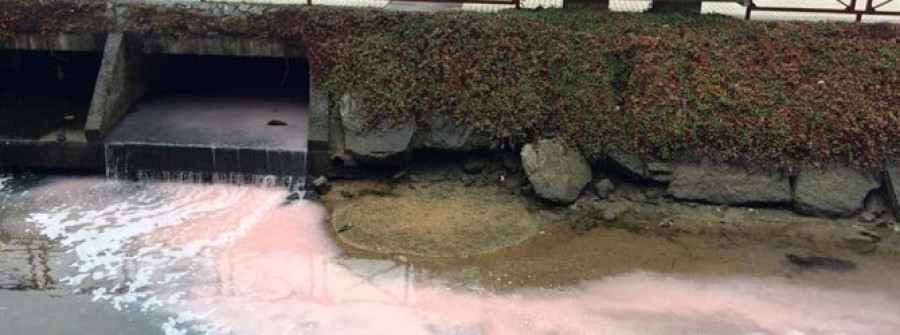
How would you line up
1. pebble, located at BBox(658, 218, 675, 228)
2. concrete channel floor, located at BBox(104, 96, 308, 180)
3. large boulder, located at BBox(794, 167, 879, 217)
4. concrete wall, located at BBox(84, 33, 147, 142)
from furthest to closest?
concrete wall, located at BBox(84, 33, 147, 142)
concrete channel floor, located at BBox(104, 96, 308, 180)
large boulder, located at BBox(794, 167, 879, 217)
pebble, located at BBox(658, 218, 675, 228)

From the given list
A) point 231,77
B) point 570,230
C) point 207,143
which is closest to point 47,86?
point 231,77

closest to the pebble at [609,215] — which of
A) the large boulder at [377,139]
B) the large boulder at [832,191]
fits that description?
the large boulder at [832,191]

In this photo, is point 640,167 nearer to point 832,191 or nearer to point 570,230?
point 570,230

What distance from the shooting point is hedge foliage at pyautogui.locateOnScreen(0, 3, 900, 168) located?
32.9 feet

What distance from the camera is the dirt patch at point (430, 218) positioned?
9047 millimetres

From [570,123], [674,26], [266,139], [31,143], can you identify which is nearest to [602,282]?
[570,123]

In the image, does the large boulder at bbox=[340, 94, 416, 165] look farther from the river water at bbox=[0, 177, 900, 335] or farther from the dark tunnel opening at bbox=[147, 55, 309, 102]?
the dark tunnel opening at bbox=[147, 55, 309, 102]

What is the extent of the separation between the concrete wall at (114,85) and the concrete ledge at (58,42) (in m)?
0.30

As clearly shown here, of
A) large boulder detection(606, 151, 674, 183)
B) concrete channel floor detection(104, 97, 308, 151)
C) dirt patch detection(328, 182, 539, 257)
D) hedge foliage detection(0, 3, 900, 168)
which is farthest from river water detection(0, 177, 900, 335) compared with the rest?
hedge foliage detection(0, 3, 900, 168)

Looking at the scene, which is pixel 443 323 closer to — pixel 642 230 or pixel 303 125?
pixel 642 230

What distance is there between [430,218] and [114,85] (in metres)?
5.05

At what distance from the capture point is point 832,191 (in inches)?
388

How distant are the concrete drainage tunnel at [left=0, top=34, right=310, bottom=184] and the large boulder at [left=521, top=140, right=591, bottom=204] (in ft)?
9.99

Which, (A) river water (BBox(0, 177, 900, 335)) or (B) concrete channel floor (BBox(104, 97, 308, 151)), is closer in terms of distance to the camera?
(A) river water (BBox(0, 177, 900, 335))
